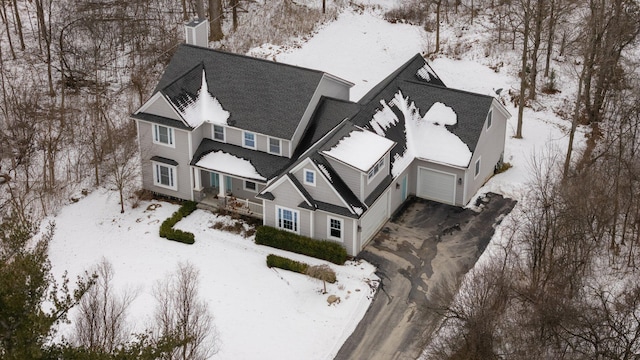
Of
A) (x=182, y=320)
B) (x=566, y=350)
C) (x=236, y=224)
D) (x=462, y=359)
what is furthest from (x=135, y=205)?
(x=566, y=350)

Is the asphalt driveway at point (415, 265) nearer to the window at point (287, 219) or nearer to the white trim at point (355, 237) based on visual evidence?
→ the white trim at point (355, 237)

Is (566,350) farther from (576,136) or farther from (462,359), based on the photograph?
(576,136)

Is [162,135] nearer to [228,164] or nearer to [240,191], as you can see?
[228,164]

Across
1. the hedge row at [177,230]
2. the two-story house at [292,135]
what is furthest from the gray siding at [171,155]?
the hedge row at [177,230]

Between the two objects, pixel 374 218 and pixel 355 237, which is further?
pixel 374 218

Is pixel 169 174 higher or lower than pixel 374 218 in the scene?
higher

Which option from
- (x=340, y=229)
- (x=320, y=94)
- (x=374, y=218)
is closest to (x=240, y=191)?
(x=320, y=94)

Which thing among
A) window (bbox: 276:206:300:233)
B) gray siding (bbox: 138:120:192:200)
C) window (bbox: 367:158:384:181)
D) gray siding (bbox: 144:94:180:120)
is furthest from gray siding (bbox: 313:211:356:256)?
gray siding (bbox: 144:94:180:120)
